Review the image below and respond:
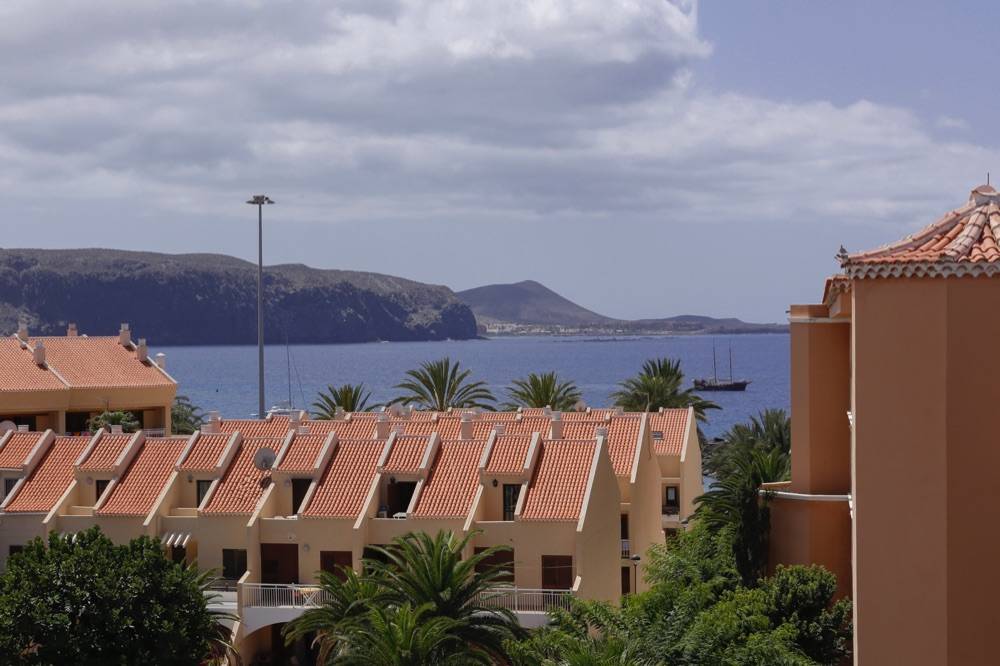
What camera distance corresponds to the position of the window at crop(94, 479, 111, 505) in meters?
49.4

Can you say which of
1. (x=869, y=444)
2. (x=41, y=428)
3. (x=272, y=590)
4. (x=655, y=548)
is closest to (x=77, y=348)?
(x=41, y=428)

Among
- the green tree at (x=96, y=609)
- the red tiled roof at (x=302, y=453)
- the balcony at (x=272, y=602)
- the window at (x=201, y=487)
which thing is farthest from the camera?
the window at (x=201, y=487)

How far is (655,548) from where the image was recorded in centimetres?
3706

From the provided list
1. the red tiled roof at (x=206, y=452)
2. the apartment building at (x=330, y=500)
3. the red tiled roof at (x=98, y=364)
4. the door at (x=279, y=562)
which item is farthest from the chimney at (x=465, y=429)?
the red tiled roof at (x=98, y=364)

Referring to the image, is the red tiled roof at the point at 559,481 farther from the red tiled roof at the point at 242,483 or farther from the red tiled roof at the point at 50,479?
the red tiled roof at the point at 50,479

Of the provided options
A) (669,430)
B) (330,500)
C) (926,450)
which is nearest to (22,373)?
(330,500)

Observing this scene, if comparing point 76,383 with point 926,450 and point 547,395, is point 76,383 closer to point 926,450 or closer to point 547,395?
point 547,395

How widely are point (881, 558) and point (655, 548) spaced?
15033 millimetres

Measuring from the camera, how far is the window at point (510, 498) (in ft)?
149

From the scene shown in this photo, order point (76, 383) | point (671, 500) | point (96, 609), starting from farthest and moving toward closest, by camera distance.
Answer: point (76, 383), point (671, 500), point (96, 609)

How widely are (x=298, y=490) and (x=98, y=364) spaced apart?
3296cm

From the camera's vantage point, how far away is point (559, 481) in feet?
149

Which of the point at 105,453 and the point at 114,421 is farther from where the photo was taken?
the point at 114,421

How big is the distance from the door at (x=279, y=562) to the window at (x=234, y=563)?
129 centimetres
